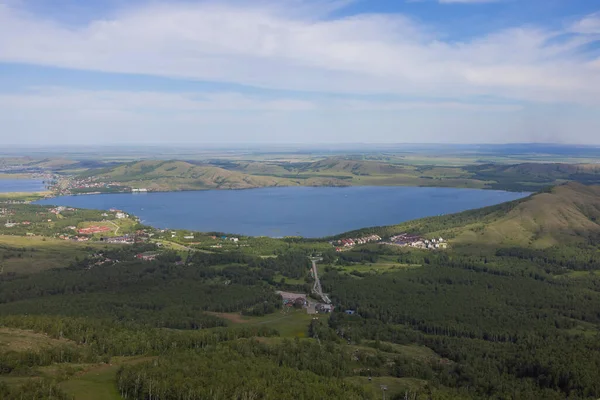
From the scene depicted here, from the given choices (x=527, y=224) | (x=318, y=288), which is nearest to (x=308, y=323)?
(x=318, y=288)

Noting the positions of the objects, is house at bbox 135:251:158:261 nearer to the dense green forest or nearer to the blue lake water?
the dense green forest

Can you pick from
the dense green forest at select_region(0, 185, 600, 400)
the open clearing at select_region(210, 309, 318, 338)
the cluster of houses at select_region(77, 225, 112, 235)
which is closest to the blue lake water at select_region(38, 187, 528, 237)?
the cluster of houses at select_region(77, 225, 112, 235)

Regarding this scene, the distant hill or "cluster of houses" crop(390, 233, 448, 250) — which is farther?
the distant hill

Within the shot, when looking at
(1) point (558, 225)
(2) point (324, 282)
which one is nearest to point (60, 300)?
(2) point (324, 282)

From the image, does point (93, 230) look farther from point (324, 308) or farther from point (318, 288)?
point (324, 308)

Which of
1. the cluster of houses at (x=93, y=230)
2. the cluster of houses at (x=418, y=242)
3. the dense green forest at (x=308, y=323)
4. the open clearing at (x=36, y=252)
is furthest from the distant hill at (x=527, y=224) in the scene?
the cluster of houses at (x=93, y=230)

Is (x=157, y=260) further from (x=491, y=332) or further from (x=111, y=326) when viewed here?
(x=491, y=332)

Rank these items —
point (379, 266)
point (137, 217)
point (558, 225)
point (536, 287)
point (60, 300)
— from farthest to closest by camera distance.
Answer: point (137, 217) → point (558, 225) → point (379, 266) → point (536, 287) → point (60, 300)

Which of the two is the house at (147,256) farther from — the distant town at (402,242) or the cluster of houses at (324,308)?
the cluster of houses at (324,308)
